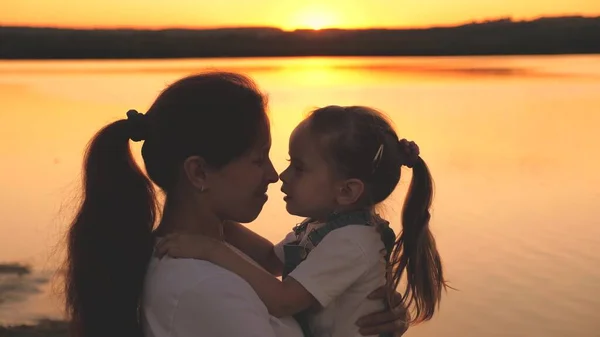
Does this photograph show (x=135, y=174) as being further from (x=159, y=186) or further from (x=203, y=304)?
(x=203, y=304)

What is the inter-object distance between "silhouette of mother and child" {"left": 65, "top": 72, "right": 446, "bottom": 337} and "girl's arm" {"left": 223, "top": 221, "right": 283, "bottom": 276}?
13 centimetres

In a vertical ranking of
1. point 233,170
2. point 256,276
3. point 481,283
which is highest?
point 233,170

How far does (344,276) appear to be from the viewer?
2.19 m

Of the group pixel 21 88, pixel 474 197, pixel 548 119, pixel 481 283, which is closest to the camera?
pixel 481 283

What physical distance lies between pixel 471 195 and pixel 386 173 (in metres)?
5.72

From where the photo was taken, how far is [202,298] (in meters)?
1.71

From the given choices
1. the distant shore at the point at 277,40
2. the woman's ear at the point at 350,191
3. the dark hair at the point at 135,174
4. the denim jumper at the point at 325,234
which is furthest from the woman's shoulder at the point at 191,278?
the distant shore at the point at 277,40

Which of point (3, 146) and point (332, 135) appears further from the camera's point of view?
point (3, 146)

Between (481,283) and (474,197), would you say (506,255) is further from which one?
(474,197)

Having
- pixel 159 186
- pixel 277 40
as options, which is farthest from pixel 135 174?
pixel 277 40

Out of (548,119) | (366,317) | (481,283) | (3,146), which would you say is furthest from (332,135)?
(548,119)

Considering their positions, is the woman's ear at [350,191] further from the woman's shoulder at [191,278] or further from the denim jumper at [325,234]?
the woman's shoulder at [191,278]

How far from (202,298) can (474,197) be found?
21.1ft

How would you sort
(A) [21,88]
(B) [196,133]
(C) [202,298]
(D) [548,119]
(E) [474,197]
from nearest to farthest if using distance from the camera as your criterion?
(C) [202,298], (B) [196,133], (E) [474,197], (D) [548,119], (A) [21,88]
